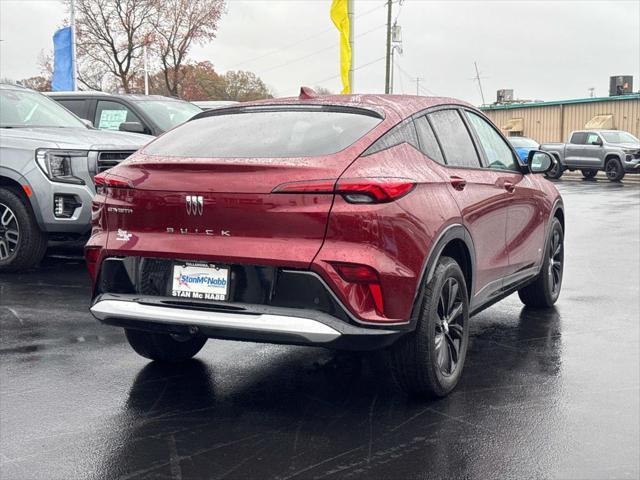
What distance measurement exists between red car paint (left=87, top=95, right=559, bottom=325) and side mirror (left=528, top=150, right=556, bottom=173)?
2072 millimetres

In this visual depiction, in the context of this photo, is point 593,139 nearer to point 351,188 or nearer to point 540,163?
point 540,163

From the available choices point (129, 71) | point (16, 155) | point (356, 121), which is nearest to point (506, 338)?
point (356, 121)

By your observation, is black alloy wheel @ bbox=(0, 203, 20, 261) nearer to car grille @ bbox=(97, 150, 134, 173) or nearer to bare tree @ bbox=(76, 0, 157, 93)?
car grille @ bbox=(97, 150, 134, 173)

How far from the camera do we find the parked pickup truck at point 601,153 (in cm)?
2923

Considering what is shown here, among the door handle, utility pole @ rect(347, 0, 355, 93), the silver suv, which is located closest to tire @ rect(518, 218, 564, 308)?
the door handle

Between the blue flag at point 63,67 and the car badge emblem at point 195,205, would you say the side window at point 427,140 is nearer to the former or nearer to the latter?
the car badge emblem at point 195,205

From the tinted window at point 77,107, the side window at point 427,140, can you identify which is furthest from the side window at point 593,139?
A: the side window at point 427,140

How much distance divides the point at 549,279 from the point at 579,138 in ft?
86.1

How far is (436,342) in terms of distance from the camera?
4516mm

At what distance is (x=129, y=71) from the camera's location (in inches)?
1911

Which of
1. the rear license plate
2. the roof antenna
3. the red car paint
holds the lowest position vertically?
the rear license plate

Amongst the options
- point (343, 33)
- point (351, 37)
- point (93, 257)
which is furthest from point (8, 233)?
point (343, 33)

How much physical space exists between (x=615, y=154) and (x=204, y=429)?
1105 inches

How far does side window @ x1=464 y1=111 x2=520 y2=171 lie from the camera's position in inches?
225
